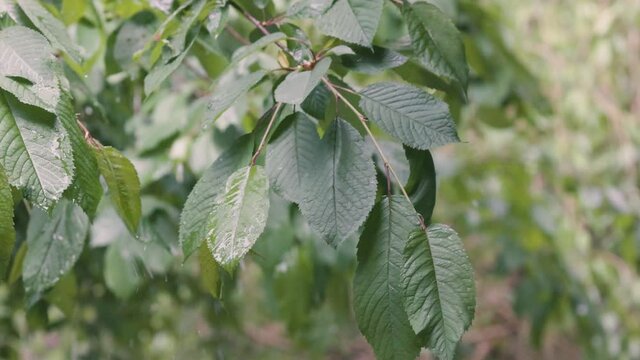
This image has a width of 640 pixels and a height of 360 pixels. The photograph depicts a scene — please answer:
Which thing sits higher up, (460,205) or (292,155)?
(292,155)

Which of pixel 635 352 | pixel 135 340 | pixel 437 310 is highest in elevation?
pixel 437 310

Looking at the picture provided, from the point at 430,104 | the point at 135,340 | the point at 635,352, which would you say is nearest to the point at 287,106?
the point at 430,104

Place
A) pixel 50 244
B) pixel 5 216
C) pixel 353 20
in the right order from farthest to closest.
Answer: pixel 50 244, pixel 353 20, pixel 5 216

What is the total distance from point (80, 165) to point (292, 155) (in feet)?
0.64

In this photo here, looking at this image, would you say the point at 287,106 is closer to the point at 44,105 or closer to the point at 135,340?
the point at 44,105

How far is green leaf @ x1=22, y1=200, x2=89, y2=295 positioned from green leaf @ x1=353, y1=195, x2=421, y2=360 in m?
0.48

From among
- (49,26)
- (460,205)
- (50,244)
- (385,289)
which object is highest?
(49,26)

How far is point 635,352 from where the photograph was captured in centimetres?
273

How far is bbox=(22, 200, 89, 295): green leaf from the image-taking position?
113 cm

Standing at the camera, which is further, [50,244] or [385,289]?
[50,244]

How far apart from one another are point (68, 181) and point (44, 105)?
0.23 feet

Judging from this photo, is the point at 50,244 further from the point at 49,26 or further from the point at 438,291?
the point at 438,291

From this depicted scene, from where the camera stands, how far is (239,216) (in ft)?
2.54

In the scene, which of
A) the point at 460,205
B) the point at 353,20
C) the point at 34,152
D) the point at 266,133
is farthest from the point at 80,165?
the point at 460,205
